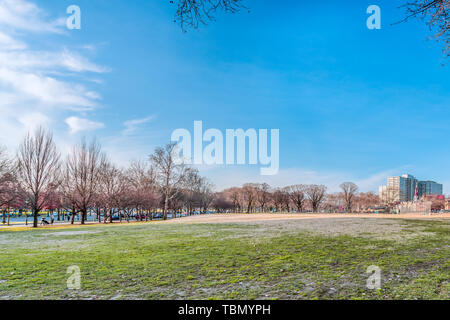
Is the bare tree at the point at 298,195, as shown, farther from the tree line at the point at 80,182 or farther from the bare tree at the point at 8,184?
the bare tree at the point at 8,184

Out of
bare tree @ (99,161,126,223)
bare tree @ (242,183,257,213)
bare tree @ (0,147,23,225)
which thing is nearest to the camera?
bare tree @ (0,147,23,225)

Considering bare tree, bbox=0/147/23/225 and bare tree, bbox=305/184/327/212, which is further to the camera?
bare tree, bbox=305/184/327/212

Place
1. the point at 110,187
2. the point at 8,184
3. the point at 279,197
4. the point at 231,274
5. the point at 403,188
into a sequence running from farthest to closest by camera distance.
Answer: the point at 403,188, the point at 279,197, the point at 110,187, the point at 8,184, the point at 231,274

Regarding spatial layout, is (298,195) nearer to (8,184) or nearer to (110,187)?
(110,187)

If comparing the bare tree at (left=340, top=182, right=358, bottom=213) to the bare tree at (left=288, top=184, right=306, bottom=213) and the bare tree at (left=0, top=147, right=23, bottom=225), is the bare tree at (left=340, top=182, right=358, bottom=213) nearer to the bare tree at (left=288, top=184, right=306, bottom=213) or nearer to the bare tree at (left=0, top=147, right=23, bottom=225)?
the bare tree at (left=288, top=184, right=306, bottom=213)

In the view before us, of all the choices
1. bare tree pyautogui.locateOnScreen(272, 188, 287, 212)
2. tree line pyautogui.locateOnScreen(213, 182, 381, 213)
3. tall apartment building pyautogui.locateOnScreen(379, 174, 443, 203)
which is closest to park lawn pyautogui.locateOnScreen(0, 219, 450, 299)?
tree line pyautogui.locateOnScreen(213, 182, 381, 213)

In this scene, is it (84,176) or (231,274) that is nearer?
(231,274)

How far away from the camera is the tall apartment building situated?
379 ft

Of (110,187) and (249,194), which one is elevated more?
(110,187)

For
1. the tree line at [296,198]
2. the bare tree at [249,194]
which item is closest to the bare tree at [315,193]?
the tree line at [296,198]

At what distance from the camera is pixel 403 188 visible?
162 m

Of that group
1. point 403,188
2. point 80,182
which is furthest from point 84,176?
point 403,188

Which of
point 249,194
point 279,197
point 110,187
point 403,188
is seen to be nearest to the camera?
point 110,187
